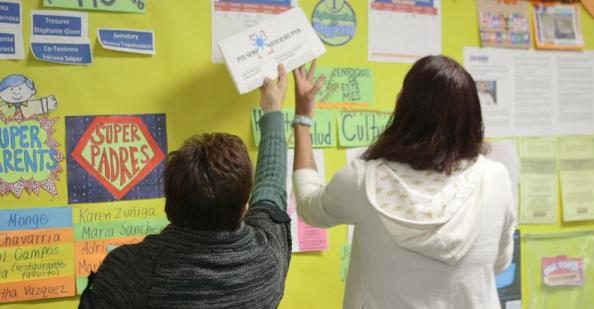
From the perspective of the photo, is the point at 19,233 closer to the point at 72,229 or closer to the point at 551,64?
the point at 72,229

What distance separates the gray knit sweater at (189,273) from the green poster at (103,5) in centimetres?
59

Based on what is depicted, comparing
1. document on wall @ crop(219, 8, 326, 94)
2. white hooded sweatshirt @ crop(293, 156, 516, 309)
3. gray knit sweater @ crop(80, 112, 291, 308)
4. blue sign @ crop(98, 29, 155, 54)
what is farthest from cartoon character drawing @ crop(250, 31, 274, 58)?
gray knit sweater @ crop(80, 112, 291, 308)

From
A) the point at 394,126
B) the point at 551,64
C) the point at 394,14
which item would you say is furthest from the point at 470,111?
the point at 551,64

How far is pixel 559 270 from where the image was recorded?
5.55ft

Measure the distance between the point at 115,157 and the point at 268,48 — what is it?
0.42 meters

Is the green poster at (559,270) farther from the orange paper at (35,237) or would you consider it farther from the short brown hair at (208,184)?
the orange paper at (35,237)

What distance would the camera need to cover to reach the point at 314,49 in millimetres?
1223

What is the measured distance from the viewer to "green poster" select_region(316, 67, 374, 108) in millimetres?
1414

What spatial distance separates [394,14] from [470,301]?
787mm

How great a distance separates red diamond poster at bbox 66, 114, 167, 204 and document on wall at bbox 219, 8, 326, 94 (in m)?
0.22

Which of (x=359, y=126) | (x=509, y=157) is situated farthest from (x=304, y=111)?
(x=509, y=157)

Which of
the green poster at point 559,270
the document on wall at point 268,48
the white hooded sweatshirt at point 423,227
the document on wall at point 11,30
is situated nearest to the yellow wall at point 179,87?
the document on wall at point 11,30

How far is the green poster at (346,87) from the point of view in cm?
141

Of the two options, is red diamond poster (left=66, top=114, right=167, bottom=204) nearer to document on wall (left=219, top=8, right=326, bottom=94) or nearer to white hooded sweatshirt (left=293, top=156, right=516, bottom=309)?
document on wall (left=219, top=8, right=326, bottom=94)
